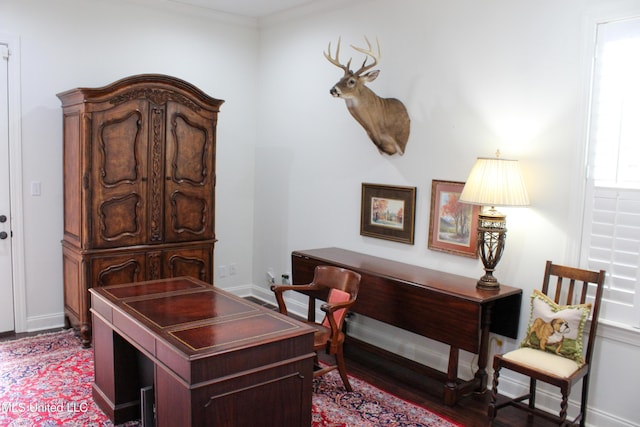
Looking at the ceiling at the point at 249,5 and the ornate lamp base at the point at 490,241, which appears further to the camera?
the ceiling at the point at 249,5

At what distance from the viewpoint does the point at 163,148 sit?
423 cm

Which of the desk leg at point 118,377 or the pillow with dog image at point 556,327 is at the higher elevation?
the pillow with dog image at point 556,327

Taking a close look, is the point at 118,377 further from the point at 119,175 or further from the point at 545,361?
the point at 545,361

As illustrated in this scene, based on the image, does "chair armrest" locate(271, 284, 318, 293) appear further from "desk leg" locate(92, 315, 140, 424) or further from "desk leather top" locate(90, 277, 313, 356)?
"desk leg" locate(92, 315, 140, 424)

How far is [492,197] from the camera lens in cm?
309

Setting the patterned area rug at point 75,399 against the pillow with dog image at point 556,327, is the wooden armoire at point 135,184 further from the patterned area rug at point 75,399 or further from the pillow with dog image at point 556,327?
the pillow with dog image at point 556,327

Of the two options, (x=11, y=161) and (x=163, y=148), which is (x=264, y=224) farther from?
(x=11, y=161)

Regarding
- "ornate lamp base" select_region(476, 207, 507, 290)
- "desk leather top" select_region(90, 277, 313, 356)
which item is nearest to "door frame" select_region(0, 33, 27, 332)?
"desk leather top" select_region(90, 277, 313, 356)

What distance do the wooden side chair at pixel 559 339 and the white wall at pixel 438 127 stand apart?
13cm

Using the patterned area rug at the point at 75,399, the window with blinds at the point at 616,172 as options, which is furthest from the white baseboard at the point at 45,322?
the window with blinds at the point at 616,172

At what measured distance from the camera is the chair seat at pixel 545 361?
268 centimetres

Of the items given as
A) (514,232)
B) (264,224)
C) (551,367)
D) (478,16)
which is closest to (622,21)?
(478,16)

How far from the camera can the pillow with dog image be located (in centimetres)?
282

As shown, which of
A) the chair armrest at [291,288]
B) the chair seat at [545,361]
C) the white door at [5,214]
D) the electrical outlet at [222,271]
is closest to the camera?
the chair seat at [545,361]
